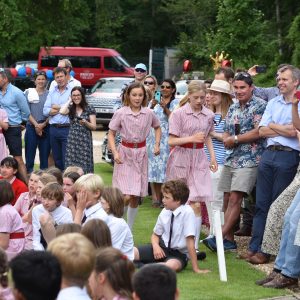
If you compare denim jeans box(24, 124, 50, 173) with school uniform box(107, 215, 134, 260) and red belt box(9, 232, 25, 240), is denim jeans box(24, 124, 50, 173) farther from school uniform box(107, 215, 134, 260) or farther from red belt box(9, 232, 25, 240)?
school uniform box(107, 215, 134, 260)

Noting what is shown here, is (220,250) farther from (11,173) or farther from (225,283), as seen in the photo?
(11,173)

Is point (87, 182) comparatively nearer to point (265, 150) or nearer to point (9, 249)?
point (9, 249)

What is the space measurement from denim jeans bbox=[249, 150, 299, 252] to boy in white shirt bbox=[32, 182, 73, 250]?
7.09 feet

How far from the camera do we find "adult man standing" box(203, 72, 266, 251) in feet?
35.4

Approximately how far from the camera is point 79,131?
13953 mm

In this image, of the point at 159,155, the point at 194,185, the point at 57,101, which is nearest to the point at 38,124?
the point at 57,101

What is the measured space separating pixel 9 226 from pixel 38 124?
21.3 ft

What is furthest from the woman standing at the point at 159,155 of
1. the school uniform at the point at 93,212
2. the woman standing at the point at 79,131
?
the school uniform at the point at 93,212

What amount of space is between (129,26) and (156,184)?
169 feet

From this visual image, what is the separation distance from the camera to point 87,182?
9.34 metres

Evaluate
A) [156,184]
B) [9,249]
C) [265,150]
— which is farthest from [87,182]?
[156,184]

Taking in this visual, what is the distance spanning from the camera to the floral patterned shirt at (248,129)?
35.6 ft

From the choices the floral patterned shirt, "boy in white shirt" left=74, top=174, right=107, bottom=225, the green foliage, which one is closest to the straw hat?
the floral patterned shirt

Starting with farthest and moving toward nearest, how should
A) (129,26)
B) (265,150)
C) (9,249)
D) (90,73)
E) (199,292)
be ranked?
(129,26)
(90,73)
(265,150)
(9,249)
(199,292)
